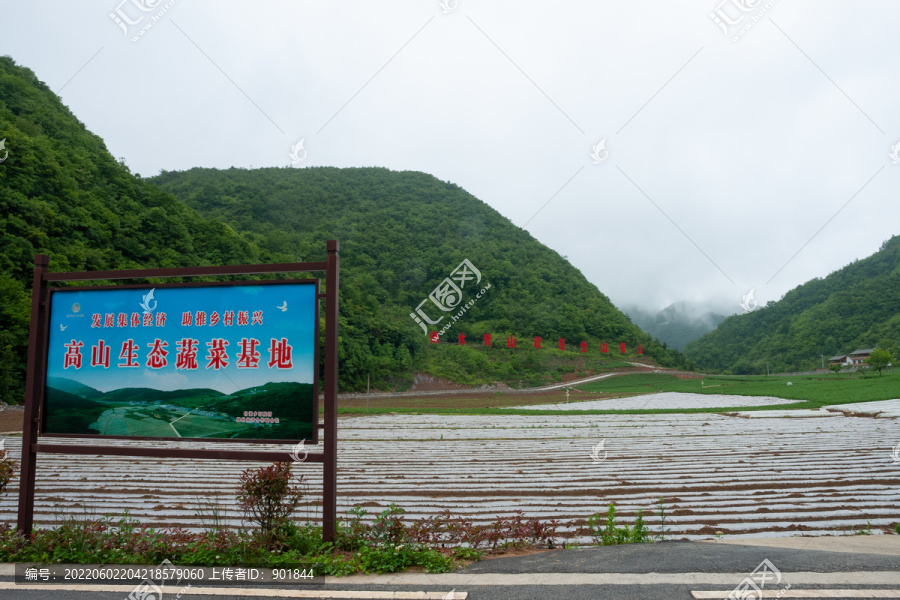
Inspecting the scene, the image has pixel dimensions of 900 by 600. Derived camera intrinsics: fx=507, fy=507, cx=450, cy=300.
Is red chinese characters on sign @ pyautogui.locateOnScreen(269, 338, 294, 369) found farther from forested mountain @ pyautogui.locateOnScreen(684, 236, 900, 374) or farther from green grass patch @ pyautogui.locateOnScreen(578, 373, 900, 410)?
forested mountain @ pyautogui.locateOnScreen(684, 236, 900, 374)

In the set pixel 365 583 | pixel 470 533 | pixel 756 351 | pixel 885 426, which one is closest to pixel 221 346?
pixel 365 583

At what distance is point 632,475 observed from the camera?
712 centimetres

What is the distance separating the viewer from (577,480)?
679 centimetres

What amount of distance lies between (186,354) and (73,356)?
1.10 metres

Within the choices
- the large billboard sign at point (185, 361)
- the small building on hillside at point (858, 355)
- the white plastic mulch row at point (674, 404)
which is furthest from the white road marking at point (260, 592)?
the small building on hillside at point (858, 355)

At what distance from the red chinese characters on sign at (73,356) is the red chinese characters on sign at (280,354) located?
1.77 m

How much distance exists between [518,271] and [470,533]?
71.8 metres

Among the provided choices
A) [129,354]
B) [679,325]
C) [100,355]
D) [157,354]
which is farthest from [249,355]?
[679,325]

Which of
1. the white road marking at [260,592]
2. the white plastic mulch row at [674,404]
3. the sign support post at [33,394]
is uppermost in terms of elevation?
the sign support post at [33,394]

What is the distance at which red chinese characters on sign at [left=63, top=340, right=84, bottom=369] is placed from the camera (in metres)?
4.25

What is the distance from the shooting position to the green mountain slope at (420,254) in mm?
58438

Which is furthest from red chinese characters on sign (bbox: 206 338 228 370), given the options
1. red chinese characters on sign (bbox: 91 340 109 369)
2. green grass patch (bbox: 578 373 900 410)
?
green grass patch (bbox: 578 373 900 410)

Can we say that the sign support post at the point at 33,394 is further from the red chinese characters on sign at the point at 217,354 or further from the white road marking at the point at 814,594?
the white road marking at the point at 814,594

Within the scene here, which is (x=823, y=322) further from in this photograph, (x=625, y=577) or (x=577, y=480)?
(x=625, y=577)
